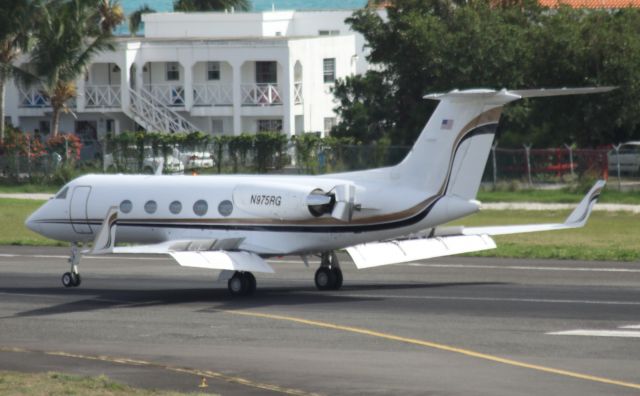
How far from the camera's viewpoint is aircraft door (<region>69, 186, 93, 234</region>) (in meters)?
29.7

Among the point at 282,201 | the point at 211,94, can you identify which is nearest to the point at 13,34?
the point at 211,94

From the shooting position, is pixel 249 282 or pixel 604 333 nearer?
pixel 604 333

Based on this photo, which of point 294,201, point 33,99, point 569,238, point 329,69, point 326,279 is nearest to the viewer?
point 294,201

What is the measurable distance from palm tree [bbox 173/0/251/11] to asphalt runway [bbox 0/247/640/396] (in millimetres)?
70011

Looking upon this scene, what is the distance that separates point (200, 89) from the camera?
7275cm

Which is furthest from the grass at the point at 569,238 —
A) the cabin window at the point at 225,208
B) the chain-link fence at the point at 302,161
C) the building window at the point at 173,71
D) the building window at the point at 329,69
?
the building window at the point at 329,69

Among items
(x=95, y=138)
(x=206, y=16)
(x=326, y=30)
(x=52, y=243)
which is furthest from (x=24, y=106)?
(x=52, y=243)

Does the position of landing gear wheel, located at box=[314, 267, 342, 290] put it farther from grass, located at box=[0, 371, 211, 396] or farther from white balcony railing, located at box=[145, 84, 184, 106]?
white balcony railing, located at box=[145, 84, 184, 106]

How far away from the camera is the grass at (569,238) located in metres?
35.5

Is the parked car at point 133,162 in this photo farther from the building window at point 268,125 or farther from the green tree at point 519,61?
the building window at point 268,125

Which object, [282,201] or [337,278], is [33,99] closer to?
[337,278]

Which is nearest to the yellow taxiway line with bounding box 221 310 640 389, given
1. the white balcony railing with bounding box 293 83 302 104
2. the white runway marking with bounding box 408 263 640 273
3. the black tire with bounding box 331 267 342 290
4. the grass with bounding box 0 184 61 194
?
the black tire with bounding box 331 267 342 290

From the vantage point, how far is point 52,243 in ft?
135

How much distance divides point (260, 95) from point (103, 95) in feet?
27.9
